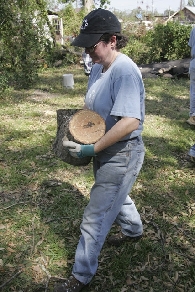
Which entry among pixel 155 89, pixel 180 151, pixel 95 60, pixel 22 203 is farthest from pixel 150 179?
pixel 155 89

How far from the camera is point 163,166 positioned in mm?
4535

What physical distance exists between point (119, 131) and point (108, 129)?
203 mm

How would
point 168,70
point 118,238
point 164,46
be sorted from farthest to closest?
1. point 164,46
2. point 168,70
3. point 118,238

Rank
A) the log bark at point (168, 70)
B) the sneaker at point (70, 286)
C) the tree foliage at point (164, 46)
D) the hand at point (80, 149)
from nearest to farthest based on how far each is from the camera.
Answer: the hand at point (80, 149), the sneaker at point (70, 286), the log bark at point (168, 70), the tree foliage at point (164, 46)

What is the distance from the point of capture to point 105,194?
84.0 inches

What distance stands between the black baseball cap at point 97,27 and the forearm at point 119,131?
1.67 ft

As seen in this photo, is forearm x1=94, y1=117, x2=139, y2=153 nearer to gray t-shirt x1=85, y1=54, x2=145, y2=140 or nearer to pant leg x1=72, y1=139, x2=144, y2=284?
gray t-shirt x1=85, y1=54, x2=145, y2=140

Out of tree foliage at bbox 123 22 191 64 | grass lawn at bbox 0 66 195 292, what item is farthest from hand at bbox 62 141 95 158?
tree foliage at bbox 123 22 191 64

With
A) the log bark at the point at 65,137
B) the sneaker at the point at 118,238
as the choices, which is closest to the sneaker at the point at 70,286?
the sneaker at the point at 118,238

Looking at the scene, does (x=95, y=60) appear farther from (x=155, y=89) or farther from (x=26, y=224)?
(x=155, y=89)

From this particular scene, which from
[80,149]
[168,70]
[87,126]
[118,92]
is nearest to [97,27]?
[118,92]

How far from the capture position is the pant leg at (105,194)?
6.99ft

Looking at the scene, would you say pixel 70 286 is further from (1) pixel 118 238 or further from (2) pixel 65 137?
(2) pixel 65 137

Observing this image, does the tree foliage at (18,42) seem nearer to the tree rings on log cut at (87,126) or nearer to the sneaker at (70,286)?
the tree rings on log cut at (87,126)
